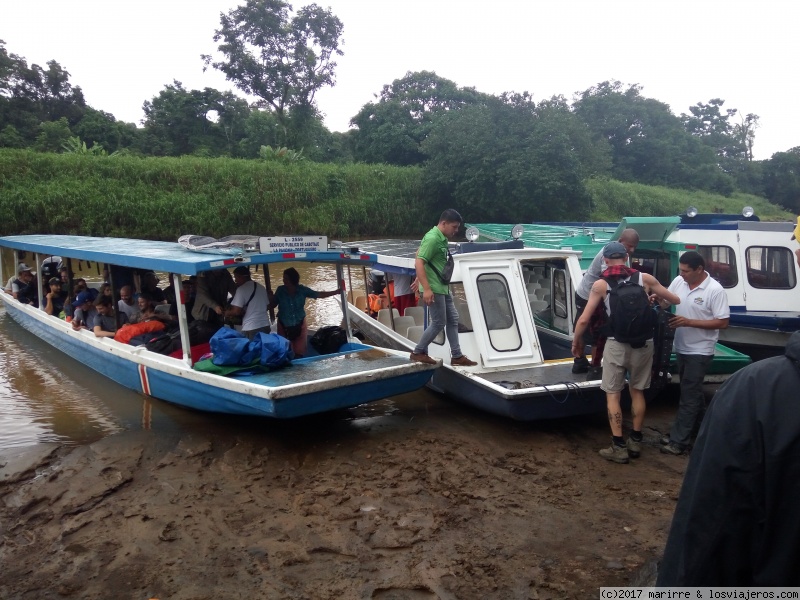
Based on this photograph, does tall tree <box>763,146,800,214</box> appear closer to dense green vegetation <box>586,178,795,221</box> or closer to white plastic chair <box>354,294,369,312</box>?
dense green vegetation <box>586,178,795,221</box>

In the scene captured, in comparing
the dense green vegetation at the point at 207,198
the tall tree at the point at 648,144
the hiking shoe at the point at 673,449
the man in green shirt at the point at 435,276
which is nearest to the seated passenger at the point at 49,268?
the man in green shirt at the point at 435,276

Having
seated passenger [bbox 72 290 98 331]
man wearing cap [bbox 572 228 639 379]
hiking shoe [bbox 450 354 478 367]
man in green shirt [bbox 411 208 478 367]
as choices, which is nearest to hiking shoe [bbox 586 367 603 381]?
man wearing cap [bbox 572 228 639 379]

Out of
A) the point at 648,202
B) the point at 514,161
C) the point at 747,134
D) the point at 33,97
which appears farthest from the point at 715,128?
the point at 33,97

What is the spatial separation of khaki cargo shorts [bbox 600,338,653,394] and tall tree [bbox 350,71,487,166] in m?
30.1

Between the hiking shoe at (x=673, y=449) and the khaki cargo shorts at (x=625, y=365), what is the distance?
2.46 ft

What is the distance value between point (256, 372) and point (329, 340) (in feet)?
4.70

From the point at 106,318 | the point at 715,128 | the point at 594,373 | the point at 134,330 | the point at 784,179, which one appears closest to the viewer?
the point at 594,373

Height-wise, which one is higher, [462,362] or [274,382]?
[274,382]

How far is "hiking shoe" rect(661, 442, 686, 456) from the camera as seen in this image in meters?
5.98

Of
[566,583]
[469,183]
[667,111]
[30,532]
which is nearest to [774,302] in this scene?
[566,583]

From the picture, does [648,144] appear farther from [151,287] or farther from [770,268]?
[151,287]

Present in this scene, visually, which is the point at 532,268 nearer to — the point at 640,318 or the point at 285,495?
the point at 640,318

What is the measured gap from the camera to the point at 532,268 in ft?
29.6

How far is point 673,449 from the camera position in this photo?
19.7ft
